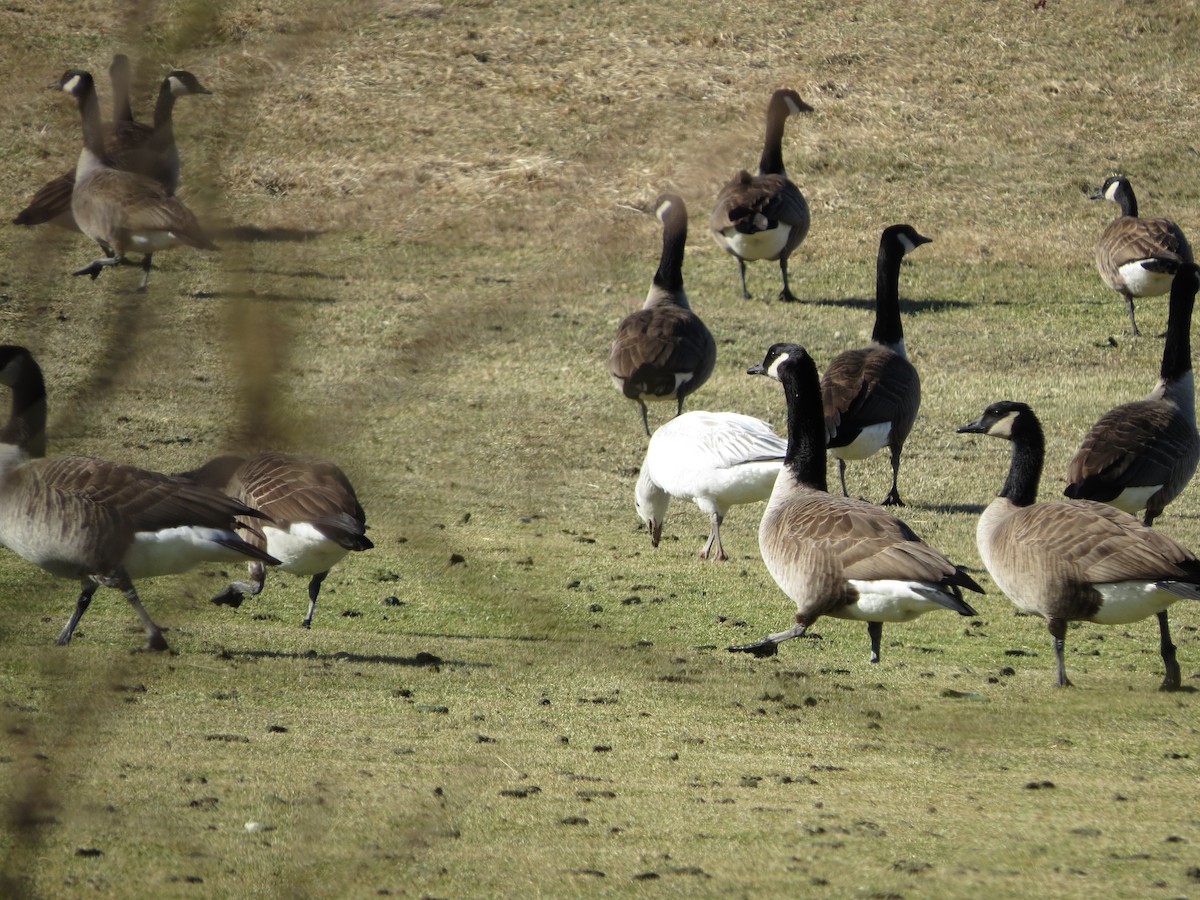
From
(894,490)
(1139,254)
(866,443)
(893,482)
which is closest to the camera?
(866,443)

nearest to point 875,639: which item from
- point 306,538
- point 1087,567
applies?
point 1087,567

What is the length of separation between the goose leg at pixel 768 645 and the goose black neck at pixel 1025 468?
55.1 inches

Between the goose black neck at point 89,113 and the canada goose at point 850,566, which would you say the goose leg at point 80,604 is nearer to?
the goose black neck at point 89,113

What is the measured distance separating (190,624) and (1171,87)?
5384 millimetres

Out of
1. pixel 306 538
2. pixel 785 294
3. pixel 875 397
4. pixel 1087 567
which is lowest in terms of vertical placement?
pixel 306 538

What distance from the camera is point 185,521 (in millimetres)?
5668

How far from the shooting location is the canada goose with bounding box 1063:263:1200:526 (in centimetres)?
942

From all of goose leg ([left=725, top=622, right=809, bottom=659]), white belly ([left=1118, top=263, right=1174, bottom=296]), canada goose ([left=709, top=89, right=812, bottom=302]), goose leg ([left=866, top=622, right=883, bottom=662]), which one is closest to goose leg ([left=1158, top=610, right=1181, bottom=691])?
goose leg ([left=866, top=622, right=883, bottom=662])

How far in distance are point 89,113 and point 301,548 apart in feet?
19.0

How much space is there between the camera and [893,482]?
12.0 meters

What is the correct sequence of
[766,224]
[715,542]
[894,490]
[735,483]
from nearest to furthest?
[735,483] < [715,542] < [894,490] < [766,224]

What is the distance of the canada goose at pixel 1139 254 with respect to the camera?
16.3m

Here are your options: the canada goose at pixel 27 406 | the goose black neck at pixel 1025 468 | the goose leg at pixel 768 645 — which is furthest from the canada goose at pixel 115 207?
the goose black neck at pixel 1025 468

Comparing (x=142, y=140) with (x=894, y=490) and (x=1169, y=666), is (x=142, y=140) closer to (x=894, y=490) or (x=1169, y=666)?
(x=1169, y=666)
